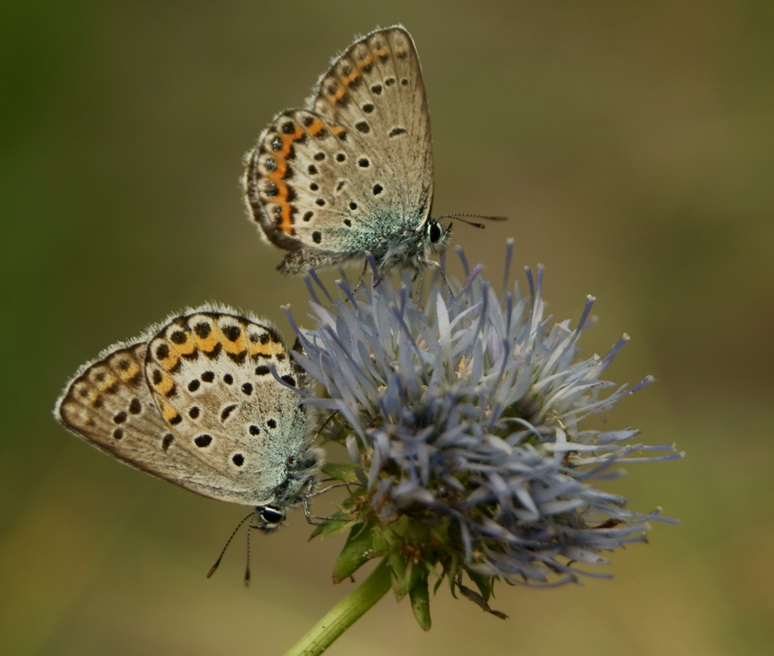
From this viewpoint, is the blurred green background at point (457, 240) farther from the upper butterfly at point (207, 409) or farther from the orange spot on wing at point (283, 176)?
the orange spot on wing at point (283, 176)

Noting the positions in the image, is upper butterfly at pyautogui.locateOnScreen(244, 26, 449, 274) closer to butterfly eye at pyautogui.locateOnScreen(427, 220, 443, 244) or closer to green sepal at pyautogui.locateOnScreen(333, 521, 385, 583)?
butterfly eye at pyautogui.locateOnScreen(427, 220, 443, 244)

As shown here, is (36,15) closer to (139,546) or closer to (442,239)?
(139,546)

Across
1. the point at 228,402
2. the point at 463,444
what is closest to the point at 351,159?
the point at 228,402

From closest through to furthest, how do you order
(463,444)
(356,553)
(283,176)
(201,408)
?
(463,444)
(356,553)
(201,408)
(283,176)

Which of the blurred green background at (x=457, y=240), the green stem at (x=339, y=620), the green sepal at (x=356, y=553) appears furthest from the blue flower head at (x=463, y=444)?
the blurred green background at (x=457, y=240)

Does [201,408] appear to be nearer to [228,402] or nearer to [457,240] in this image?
[228,402]
